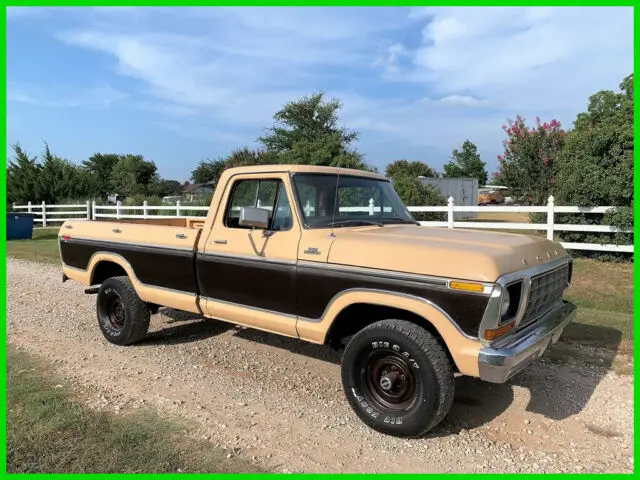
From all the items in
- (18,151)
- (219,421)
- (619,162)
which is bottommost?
(219,421)

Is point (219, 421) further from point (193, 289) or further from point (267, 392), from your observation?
point (193, 289)

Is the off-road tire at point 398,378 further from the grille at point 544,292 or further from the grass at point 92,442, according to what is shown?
the grass at point 92,442

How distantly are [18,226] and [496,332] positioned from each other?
71.1 feet

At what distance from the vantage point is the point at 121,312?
19.9ft

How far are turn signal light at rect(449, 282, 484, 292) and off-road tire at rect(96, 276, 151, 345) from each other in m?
3.78

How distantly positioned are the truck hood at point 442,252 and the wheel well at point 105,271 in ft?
11.0

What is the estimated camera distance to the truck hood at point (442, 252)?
349cm

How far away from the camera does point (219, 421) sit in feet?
13.4

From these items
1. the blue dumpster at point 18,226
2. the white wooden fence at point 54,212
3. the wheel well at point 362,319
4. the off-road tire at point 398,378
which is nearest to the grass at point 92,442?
the off-road tire at point 398,378

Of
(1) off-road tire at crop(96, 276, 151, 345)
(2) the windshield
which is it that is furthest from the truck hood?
(1) off-road tire at crop(96, 276, 151, 345)

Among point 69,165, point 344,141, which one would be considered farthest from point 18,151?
point 344,141

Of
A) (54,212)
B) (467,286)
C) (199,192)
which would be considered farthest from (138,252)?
(199,192)

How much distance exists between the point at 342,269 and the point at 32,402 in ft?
9.60

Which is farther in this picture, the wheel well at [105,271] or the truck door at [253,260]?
the wheel well at [105,271]
